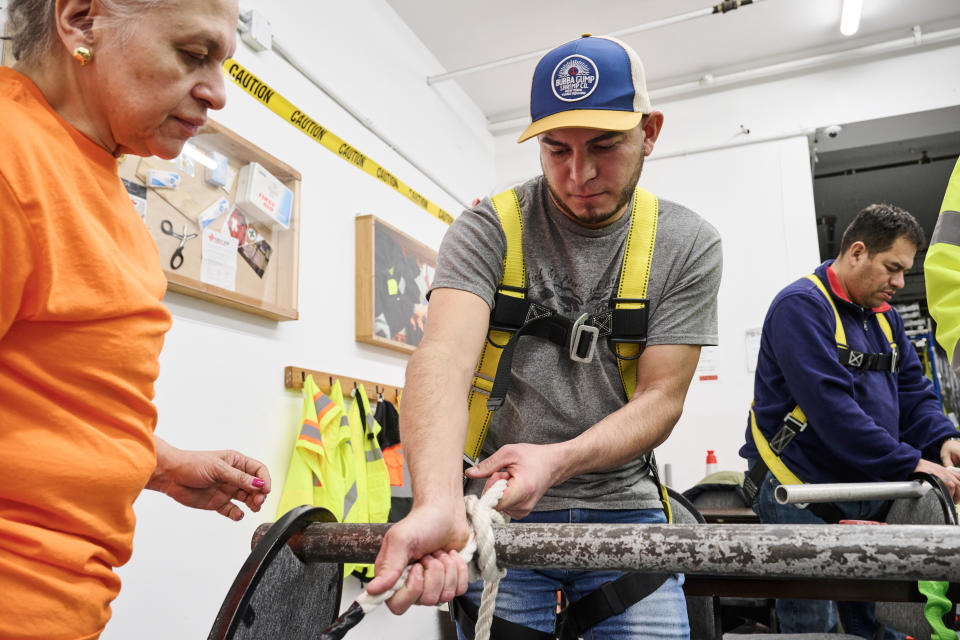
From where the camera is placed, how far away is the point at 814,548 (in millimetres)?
859

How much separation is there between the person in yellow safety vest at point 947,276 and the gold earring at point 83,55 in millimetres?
1497

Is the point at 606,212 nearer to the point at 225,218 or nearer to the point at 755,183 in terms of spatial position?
the point at 225,218

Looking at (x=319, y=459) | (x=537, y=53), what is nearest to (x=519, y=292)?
(x=319, y=459)

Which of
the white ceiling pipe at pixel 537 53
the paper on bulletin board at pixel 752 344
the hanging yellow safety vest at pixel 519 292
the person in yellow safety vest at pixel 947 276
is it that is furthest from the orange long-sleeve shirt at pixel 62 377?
the paper on bulletin board at pixel 752 344

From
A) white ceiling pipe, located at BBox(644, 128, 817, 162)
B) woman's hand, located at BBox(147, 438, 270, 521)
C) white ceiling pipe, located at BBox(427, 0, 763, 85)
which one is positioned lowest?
woman's hand, located at BBox(147, 438, 270, 521)

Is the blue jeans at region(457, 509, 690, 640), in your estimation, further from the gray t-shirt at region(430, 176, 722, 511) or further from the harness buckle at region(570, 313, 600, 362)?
the harness buckle at region(570, 313, 600, 362)

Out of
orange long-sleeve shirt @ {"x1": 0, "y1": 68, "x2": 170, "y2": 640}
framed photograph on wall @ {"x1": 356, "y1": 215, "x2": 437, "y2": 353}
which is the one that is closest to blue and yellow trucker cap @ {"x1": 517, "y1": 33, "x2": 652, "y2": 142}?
orange long-sleeve shirt @ {"x1": 0, "y1": 68, "x2": 170, "y2": 640}

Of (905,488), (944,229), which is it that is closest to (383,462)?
(905,488)

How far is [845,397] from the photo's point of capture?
95.5 inches

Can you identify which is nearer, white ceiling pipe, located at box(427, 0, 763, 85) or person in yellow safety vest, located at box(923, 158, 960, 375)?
person in yellow safety vest, located at box(923, 158, 960, 375)

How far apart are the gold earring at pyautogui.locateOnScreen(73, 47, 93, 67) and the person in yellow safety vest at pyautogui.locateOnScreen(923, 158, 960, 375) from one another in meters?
1.50

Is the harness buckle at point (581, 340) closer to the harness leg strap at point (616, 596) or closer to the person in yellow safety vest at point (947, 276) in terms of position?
the harness leg strap at point (616, 596)

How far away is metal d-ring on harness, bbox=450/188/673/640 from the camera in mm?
1313

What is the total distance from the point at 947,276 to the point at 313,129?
2929mm
